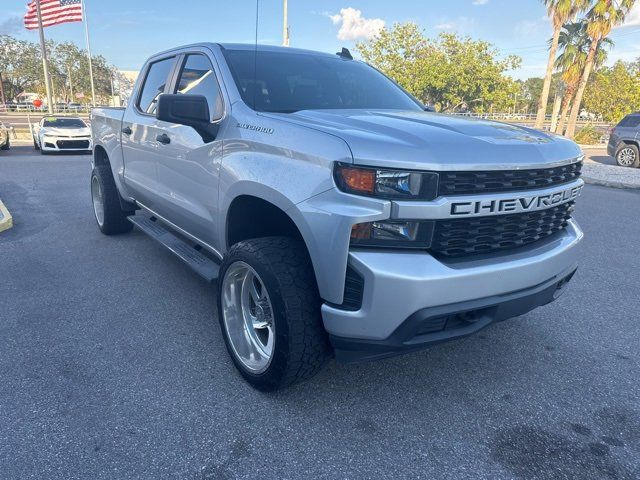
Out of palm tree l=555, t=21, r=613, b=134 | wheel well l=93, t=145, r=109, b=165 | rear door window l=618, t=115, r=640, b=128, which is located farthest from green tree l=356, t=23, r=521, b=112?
wheel well l=93, t=145, r=109, b=165

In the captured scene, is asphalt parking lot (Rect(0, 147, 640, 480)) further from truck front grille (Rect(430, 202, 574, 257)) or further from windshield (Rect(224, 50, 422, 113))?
windshield (Rect(224, 50, 422, 113))

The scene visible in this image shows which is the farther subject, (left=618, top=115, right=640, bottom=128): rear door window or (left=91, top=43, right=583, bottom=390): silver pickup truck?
(left=618, top=115, right=640, bottom=128): rear door window

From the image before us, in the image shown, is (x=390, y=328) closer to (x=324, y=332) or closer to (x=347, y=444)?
(x=324, y=332)

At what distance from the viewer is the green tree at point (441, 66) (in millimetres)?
31438

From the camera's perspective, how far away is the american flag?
2083 centimetres

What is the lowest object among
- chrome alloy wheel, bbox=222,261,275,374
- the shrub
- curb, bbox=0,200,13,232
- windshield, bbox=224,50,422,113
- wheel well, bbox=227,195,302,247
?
the shrub

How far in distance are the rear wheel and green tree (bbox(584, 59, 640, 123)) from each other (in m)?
39.1

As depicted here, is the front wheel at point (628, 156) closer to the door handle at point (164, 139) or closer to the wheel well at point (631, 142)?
the wheel well at point (631, 142)

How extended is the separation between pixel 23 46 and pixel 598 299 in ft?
226

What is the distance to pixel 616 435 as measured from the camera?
2391 mm

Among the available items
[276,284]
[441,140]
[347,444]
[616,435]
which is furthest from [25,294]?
[616,435]

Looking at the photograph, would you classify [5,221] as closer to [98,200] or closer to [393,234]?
[98,200]

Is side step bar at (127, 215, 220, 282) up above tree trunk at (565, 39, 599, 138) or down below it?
below

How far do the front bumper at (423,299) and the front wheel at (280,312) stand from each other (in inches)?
5.6
